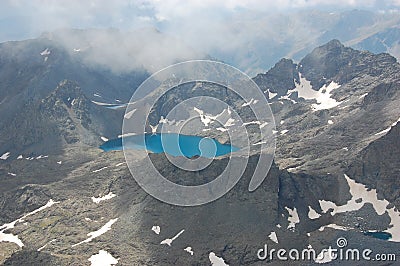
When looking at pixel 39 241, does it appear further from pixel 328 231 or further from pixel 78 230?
pixel 328 231

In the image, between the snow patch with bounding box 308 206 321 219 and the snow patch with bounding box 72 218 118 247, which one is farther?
the snow patch with bounding box 308 206 321 219

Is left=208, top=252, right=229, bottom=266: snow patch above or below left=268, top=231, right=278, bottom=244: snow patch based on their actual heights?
below

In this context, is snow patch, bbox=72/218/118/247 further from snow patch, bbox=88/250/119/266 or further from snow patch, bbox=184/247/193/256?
snow patch, bbox=184/247/193/256

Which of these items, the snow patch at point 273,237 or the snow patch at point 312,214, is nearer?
the snow patch at point 273,237

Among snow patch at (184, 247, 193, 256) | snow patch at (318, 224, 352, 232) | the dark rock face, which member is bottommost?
snow patch at (184, 247, 193, 256)

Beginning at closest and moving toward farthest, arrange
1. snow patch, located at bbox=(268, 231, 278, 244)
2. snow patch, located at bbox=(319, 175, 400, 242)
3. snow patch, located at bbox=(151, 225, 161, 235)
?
snow patch, located at bbox=(268, 231, 278, 244) < snow patch, located at bbox=(151, 225, 161, 235) < snow patch, located at bbox=(319, 175, 400, 242)

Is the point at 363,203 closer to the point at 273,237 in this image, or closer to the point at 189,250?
the point at 273,237

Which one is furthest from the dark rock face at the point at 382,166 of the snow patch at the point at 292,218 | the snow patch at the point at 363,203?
the snow patch at the point at 292,218

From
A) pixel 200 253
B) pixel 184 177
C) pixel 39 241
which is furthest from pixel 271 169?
pixel 39 241

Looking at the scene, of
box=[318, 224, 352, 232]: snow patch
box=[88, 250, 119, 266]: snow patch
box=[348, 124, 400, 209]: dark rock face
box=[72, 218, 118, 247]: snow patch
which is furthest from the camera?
box=[348, 124, 400, 209]: dark rock face

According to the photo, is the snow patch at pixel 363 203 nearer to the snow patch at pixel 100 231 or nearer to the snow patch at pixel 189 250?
the snow patch at pixel 189 250

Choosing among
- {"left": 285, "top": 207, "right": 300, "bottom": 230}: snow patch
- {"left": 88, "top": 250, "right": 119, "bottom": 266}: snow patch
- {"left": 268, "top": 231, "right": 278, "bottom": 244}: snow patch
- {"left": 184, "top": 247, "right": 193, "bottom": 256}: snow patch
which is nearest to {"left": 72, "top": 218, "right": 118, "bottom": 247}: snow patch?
{"left": 88, "top": 250, "right": 119, "bottom": 266}: snow patch
